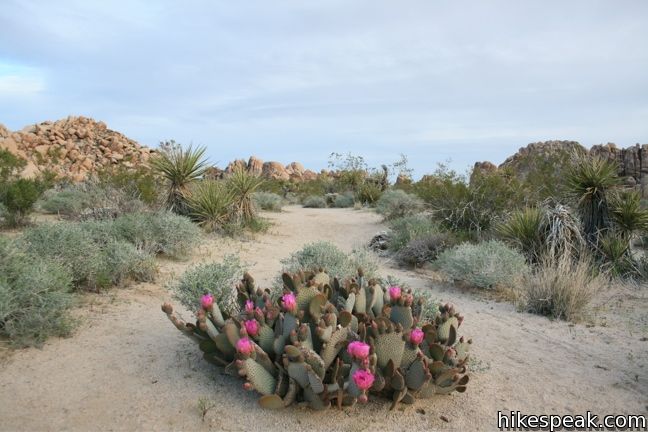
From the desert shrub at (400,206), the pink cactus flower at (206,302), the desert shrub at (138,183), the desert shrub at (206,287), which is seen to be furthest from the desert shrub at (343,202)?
the pink cactus flower at (206,302)

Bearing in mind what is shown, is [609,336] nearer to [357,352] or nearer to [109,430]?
[357,352]

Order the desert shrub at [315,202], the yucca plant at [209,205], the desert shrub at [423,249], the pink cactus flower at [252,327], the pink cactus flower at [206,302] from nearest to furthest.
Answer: the pink cactus flower at [252,327]
the pink cactus flower at [206,302]
the desert shrub at [423,249]
the yucca plant at [209,205]
the desert shrub at [315,202]

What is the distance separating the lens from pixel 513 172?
17.0 m

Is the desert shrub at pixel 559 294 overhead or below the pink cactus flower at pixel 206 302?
below

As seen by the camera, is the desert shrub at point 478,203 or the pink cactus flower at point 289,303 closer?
the pink cactus flower at point 289,303

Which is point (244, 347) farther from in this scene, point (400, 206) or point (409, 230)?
point (400, 206)

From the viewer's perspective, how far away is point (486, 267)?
27.3 ft

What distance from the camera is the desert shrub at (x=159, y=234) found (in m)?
9.17

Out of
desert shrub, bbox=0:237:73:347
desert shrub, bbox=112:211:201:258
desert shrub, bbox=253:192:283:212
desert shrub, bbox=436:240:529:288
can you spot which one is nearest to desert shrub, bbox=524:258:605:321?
desert shrub, bbox=436:240:529:288

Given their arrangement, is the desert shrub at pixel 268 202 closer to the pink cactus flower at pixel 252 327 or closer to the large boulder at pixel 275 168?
the pink cactus flower at pixel 252 327

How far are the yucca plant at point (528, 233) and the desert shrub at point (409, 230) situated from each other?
184 centimetres

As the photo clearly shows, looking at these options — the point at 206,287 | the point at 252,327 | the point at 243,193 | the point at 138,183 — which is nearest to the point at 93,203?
the point at 138,183

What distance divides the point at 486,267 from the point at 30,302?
245 inches

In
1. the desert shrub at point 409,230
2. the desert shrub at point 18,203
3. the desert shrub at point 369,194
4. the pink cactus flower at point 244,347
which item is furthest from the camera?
the desert shrub at point 369,194
